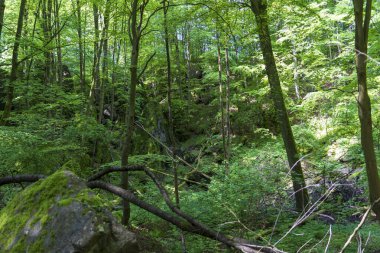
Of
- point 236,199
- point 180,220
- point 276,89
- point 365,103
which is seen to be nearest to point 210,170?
point 276,89

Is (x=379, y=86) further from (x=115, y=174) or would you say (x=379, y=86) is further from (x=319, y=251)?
(x=115, y=174)

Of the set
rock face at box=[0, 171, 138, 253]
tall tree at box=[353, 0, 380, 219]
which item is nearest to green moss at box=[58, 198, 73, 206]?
rock face at box=[0, 171, 138, 253]

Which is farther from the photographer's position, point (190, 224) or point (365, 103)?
point (365, 103)

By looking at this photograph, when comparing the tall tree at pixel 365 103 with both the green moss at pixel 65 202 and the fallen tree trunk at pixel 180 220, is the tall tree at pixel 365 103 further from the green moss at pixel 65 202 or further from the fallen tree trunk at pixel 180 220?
the green moss at pixel 65 202

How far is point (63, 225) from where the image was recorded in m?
2.86

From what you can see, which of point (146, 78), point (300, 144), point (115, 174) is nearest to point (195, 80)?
point (146, 78)

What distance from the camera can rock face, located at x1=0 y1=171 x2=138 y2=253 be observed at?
2.76m

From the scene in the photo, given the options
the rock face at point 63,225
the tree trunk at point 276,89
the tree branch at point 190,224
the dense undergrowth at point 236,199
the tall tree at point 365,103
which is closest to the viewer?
the rock face at point 63,225

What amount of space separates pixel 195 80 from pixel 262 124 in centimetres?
637

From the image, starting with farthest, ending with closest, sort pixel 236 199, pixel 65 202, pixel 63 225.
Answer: pixel 236 199, pixel 65 202, pixel 63 225

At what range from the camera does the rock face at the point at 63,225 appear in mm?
2762

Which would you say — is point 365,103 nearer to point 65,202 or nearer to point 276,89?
point 276,89

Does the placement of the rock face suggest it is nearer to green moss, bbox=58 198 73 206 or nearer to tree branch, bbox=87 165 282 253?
green moss, bbox=58 198 73 206

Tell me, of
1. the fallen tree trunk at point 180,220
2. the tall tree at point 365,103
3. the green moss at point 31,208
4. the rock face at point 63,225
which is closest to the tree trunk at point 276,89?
the tall tree at point 365,103
